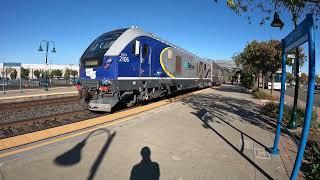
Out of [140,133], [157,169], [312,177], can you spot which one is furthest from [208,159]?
[140,133]

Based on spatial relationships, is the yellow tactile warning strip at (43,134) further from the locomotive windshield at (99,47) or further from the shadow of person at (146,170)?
the shadow of person at (146,170)

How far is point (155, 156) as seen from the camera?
6477 millimetres

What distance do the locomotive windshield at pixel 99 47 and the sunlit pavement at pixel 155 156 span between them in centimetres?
363

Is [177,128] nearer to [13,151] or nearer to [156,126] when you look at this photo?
[156,126]

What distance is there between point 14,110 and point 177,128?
311 inches

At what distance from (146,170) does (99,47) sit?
7.96 m

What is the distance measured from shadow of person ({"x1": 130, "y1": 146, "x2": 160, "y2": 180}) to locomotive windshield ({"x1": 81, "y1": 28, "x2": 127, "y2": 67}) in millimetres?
6640

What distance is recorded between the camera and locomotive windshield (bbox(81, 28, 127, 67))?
1215 cm

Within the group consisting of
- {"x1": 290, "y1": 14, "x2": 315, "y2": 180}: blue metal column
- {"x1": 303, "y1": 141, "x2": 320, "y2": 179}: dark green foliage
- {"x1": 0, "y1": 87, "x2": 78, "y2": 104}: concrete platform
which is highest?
{"x1": 290, "y1": 14, "x2": 315, "y2": 180}: blue metal column

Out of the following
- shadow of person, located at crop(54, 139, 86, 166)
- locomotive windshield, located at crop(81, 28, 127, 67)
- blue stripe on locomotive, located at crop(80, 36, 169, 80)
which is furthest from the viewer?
locomotive windshield, located at crop(81, 28, 127, 67)

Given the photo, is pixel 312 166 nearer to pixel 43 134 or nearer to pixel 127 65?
pixel 43 134

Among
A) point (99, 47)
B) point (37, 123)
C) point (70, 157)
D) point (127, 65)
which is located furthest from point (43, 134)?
point (99, 47)

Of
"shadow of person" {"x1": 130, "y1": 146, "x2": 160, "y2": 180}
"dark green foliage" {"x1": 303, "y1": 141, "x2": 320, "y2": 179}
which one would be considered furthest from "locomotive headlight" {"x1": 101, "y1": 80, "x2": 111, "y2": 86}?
"dark green foliage" {"x1": 303, "y1": 141, "x2": 320, "y2": 179}

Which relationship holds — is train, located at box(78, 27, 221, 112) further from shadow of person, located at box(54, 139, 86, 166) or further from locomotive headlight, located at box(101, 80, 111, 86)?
shadow of person, located at box(54, 139, 86, 166)
